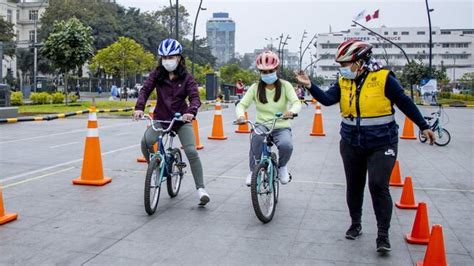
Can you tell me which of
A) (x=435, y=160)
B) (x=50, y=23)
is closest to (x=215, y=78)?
(x=435, y=160)

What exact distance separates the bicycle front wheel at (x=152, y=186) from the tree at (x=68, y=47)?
80.3 feet

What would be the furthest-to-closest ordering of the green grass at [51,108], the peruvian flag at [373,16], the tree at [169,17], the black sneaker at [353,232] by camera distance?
the tree at [169,17] < the peruvian flag at [373,16] < the green grass at [51,108] < the black sneaker at [353,232]

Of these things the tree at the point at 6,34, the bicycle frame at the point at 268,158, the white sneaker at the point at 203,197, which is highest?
the tree at the point at 6,34

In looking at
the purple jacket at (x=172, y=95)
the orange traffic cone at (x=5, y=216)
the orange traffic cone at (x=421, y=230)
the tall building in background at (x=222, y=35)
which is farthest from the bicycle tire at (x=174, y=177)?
the tall building in background at (x=222, y=35)

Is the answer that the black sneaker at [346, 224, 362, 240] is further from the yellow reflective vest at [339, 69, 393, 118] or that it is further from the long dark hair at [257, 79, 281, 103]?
the long dark hair at [257, 79, 281, 103]

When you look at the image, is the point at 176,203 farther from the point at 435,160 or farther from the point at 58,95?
the point at 58,95

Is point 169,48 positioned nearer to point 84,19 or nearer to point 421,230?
point 421,230

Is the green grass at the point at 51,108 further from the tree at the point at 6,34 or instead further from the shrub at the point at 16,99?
the tree at the point at 6,34

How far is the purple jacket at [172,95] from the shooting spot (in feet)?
20.0

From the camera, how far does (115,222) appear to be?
548 cm

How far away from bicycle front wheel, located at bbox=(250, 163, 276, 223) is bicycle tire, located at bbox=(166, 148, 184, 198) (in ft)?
4.08

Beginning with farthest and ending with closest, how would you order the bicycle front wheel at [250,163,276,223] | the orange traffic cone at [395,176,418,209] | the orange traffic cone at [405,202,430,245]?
the orange traffic cone at [395,176,418,209], the bicycle front wheel at [250,163,276,223], the orange traffic cone at [405,202,430,245]

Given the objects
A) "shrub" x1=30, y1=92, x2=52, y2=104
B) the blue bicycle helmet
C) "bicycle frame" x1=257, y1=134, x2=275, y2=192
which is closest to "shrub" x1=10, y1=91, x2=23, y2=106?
"shrub" x1=30, y1=92, x2=52, y2=104

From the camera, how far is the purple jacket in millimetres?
6090
